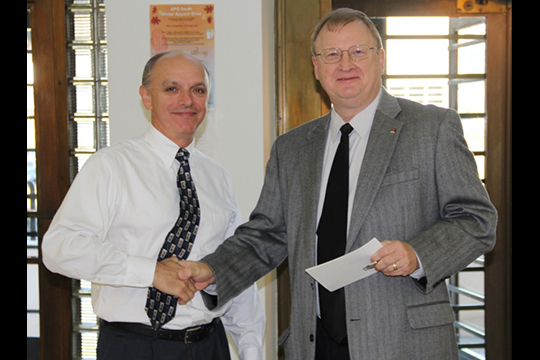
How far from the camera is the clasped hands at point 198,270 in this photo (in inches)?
62.7

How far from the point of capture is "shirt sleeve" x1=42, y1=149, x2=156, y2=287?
1764mm

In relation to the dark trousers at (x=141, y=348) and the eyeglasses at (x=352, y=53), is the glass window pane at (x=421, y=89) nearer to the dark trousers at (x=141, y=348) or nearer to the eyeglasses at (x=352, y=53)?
the eyeglasses at (x=352, y=53)

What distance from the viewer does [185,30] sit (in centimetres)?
273

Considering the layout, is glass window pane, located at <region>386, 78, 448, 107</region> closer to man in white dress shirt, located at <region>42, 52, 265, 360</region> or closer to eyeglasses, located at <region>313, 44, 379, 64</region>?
eyeglasses, located at <region>313, 44, 379, 64</region>

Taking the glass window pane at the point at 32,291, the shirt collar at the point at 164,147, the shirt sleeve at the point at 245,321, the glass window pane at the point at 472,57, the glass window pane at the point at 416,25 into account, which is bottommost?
the glass window pane at the point at 32,291

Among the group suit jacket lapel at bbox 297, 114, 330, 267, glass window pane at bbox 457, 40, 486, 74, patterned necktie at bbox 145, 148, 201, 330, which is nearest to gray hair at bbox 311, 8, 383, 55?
suit jacket lapel at bbox 297, 114, 330, 267

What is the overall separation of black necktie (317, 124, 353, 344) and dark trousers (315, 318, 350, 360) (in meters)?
0.02

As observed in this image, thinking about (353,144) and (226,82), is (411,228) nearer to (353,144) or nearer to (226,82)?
(353,144)

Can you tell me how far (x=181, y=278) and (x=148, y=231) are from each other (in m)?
0.21

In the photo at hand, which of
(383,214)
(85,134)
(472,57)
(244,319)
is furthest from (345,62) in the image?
(85,134)

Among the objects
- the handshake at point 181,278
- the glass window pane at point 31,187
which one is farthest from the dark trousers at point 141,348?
the glass window pane at point 31,187

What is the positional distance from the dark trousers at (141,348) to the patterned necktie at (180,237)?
0.07 metres
